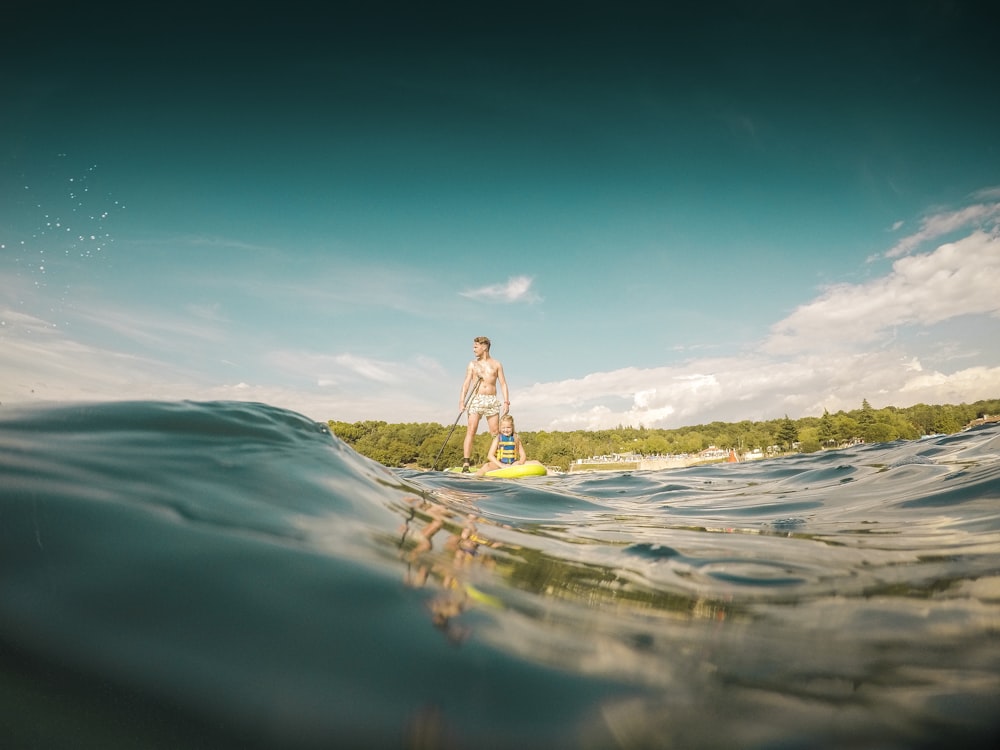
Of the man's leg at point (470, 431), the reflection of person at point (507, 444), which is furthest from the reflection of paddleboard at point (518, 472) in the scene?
the man's leg at point (470, 431)

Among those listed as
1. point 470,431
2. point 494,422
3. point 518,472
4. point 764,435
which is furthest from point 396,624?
point 764,435

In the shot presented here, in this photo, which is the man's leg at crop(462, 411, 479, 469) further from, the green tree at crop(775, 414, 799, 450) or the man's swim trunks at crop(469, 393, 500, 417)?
the green tree at crop(775, 414, 799, 450)

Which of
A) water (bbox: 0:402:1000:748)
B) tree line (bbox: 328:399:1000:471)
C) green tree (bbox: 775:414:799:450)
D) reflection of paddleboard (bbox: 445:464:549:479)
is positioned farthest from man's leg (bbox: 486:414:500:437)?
green tree (bbox: 775:414:799:450)

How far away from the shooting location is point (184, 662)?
0.88m

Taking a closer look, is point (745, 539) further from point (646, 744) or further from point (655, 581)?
point (646, 744)

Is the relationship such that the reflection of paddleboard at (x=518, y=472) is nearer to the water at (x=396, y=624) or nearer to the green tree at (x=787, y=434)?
the water at (x=396, y=624)

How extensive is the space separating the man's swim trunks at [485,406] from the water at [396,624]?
32.8ft

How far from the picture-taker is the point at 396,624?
111 cm

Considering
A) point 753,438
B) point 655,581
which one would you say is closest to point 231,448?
point 655,581

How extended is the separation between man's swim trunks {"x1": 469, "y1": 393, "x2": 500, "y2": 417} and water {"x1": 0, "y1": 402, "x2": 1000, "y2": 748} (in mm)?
10006

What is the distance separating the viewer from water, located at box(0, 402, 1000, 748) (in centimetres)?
82

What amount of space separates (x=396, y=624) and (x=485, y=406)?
36.5ft

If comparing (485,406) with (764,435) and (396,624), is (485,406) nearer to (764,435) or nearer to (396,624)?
(396,624)

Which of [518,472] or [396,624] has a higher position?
[396,624]
